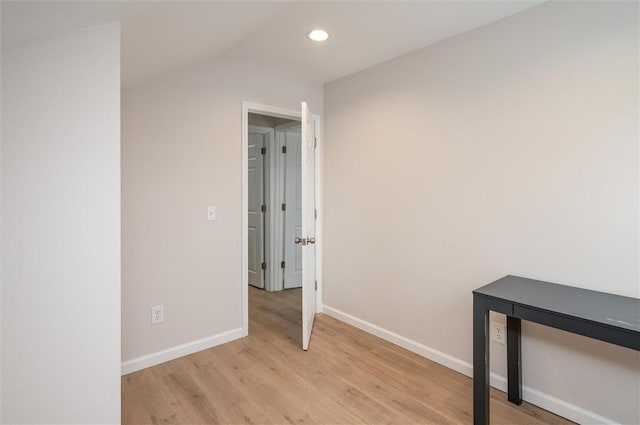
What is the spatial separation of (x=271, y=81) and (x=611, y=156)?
2440 mm

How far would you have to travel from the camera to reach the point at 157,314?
240 cm

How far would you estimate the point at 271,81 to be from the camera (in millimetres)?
2951

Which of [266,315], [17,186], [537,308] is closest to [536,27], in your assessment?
[537,308]

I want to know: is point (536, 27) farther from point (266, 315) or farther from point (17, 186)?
point (266, 315)

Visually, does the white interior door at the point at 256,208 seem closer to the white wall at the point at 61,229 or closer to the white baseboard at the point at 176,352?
the white baseboard at the point at 176,352

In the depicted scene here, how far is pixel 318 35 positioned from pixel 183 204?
1.54 metres

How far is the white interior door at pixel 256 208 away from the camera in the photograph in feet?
14.1

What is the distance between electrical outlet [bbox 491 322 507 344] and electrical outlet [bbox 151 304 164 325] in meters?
2.26

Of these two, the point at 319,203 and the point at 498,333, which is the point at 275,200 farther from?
the point at 498,333

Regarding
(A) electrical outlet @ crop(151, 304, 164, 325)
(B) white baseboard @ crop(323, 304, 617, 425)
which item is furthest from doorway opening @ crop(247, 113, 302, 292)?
(A) electrical outlet @ crop(151, 304, 164, 325)

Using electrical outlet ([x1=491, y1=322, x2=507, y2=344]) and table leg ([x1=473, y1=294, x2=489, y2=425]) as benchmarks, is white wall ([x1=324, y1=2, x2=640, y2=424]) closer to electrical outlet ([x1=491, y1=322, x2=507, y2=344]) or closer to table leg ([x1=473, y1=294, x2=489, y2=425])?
electrical outlet ([x1=491, y1=322, x2=507, y2=344])

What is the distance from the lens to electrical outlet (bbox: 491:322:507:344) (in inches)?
82.0

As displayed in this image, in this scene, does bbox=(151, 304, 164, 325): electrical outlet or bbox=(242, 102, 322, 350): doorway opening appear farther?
bbox=(242, 102, 322, 350): doorway opening

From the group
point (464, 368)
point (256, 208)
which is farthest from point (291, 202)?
point (464, 368)
